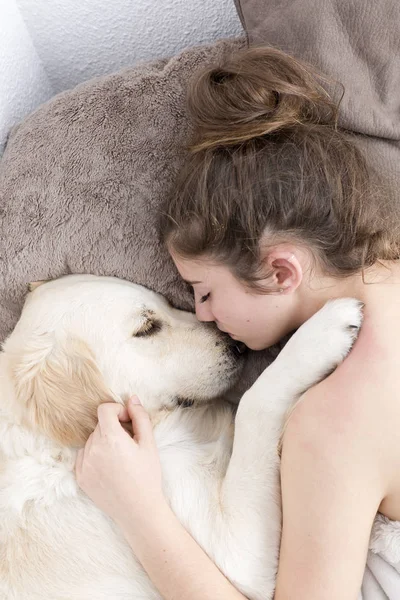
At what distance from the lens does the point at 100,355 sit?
1.68 m

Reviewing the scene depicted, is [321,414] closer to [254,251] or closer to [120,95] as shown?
[254,251]

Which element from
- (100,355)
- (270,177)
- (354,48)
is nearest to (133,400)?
(100,355)

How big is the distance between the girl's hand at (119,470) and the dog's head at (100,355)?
0.07m

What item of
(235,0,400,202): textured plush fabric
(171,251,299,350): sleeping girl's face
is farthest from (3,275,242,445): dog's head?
(235,0,400,202): textured plush fabric

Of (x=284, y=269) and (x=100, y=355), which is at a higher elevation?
(x=284, y=269)

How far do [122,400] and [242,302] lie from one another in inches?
15.6

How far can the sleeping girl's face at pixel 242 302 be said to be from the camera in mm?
1577

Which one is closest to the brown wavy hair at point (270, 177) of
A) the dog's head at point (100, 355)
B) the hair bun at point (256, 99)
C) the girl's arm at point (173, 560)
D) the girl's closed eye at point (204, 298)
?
the hair bun at point (256, 99)

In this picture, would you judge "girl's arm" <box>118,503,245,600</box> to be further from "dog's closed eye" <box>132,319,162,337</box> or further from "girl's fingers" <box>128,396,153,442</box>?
"dog's closed eye" <box>132,319,162,337</box>

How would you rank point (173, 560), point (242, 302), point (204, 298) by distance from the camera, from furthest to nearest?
point (204, 298) < point (242, 302) < point (173, 560)

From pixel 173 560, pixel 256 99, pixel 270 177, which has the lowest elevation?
pixel 173 560

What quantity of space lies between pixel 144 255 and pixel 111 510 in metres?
0.64

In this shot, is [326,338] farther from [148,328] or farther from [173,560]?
[173,560]

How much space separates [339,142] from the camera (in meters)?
1.56
